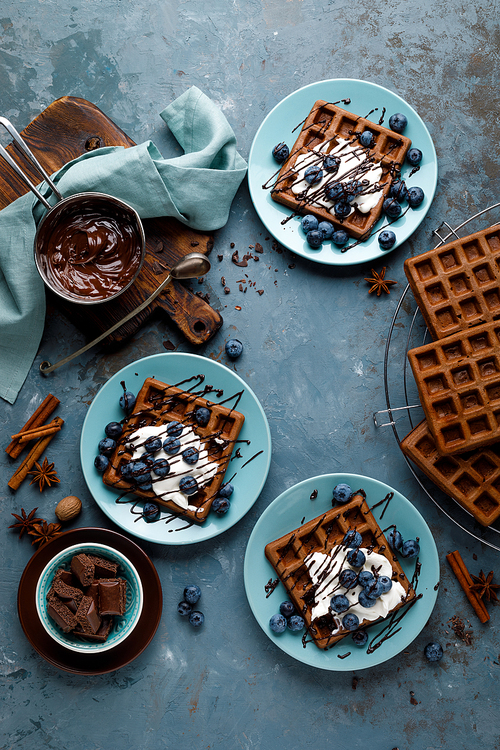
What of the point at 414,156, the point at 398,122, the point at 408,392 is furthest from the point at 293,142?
the point at 408,392

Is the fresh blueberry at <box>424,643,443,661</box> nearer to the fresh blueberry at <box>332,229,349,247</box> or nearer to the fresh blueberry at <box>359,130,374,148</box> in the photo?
the fresh blueberry at <box>332,229,349,247</box>

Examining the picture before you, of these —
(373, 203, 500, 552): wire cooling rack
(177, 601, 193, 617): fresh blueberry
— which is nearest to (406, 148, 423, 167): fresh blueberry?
(373, 203, 500, 552): wire cooling rack

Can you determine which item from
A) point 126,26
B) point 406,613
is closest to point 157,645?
point 406,613

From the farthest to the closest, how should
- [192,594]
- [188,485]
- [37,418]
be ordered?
[37,418], [192,594], [188,485]

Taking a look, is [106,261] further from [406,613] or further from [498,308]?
[406,613]

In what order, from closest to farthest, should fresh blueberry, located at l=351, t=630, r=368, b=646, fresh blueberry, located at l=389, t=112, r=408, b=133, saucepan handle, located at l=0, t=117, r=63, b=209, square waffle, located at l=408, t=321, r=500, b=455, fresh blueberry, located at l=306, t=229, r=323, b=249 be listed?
saucepan handle, located at l=0, t=117, r=63, b=209, square waffle, located at l=408, t=321, r=500, b=455, fresh blueberry, located at l=351, t=630, r=368, b=646, fresh blueberry, located at l=306, t=229, r=323, b=249, fresh blueberry, located at l=389, t=112, r=408, b=133

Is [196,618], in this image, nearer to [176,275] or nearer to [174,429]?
[174,429]

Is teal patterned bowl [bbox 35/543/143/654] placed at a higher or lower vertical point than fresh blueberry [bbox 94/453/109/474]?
lower
